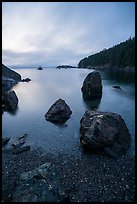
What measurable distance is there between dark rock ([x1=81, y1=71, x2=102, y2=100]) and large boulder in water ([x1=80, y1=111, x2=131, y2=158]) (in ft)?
91.4

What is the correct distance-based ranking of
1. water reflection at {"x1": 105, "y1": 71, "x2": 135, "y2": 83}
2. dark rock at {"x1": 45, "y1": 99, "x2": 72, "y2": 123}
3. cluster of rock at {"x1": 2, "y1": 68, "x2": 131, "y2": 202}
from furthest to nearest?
water reflection at {"x1": 105, "y1": 71, "x2": 135, "y2": 83} → dark rock at {"x1": 45, "y1": 99, "x2": 72, "y2": 123} → cluster of rock at {"x1": 2, "y1": 68, "x2": 131, "y2": 202}

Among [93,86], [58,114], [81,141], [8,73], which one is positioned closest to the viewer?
[81,141]

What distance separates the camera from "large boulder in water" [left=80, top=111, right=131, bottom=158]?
19.8 metres

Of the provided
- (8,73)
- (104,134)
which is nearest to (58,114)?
(104,134)

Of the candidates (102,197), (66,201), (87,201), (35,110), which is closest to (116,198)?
(102,197)

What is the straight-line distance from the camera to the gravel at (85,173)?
14.1 meters

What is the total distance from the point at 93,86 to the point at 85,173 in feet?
119

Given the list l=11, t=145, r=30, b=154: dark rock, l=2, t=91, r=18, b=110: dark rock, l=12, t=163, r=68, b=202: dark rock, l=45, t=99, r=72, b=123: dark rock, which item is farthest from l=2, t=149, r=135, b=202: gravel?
l=2, t=91, r=18, b=110: dark rock

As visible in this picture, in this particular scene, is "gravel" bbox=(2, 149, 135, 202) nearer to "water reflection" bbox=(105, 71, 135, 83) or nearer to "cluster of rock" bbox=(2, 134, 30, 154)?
"cluster of rock" bbox=(2, 134, 30, 154)

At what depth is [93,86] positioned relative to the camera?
167 ft

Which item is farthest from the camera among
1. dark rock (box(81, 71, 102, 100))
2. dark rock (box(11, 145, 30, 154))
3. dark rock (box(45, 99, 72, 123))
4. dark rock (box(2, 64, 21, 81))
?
dark rock (box(2, 64, 21, 81))

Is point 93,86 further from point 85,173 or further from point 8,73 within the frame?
point 8,73

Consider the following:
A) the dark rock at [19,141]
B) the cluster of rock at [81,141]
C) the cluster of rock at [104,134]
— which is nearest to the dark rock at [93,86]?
the cluster of rock at [81,141]

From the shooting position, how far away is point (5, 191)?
47.7 ft
